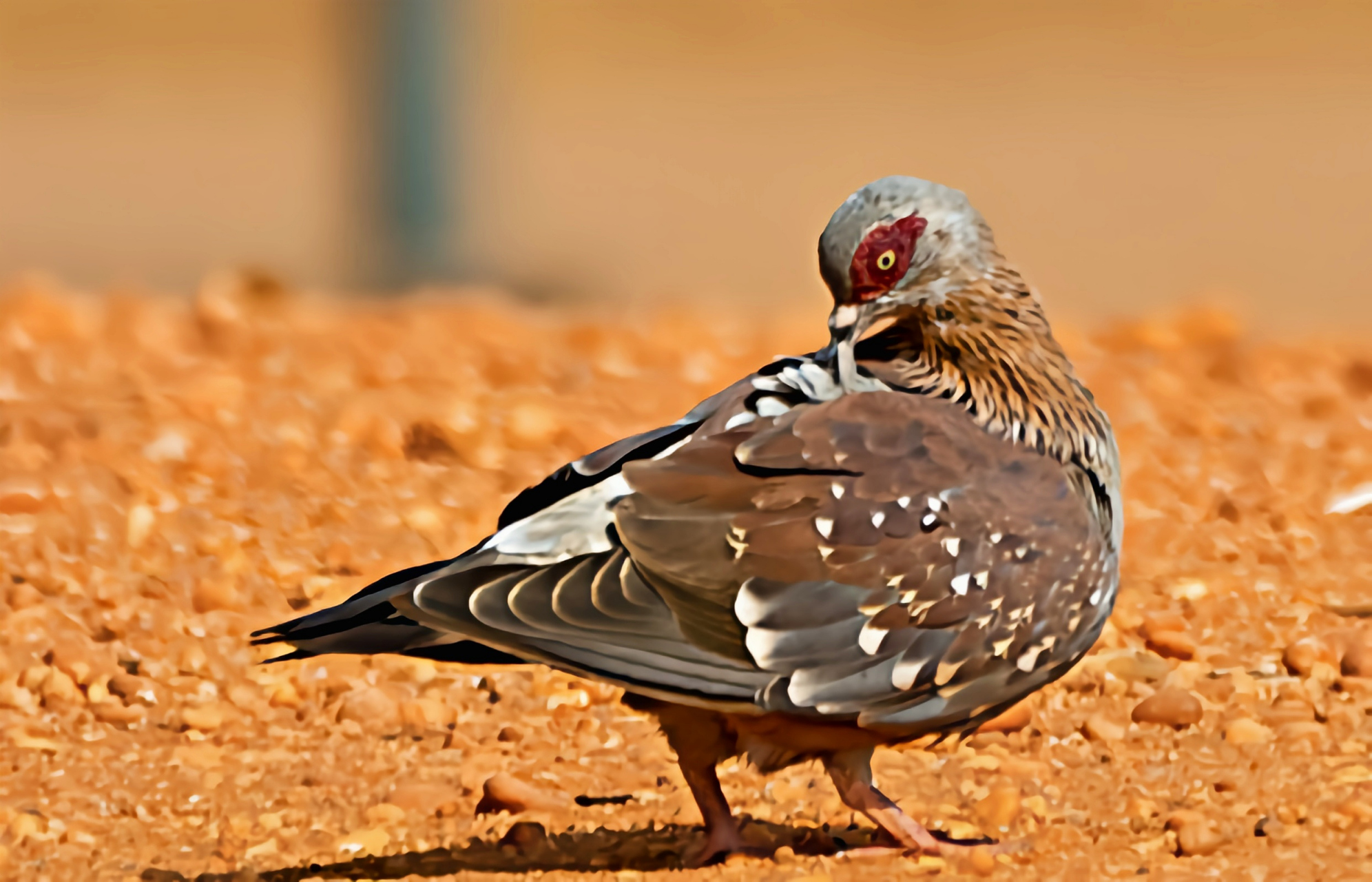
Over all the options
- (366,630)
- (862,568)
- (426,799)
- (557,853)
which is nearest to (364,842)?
(426,799)

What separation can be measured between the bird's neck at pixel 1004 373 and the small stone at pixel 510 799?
A: 1.32m

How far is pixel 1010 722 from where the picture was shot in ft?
17.0

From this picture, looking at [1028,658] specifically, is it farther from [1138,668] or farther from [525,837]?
[1138,668]

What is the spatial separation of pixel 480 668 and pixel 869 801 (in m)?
1.80

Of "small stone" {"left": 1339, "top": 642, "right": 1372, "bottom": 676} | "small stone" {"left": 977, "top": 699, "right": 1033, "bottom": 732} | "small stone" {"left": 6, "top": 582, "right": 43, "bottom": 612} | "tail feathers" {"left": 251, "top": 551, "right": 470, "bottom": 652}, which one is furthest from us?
"small stone" {"left": 6, "top": 582, "right": 43, "bottom": 612}

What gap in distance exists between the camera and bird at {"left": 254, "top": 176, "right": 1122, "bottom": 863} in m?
3.93

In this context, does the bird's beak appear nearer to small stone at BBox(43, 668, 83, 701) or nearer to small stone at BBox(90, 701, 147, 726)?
small stone at BBox(90, 701, 147, 726)

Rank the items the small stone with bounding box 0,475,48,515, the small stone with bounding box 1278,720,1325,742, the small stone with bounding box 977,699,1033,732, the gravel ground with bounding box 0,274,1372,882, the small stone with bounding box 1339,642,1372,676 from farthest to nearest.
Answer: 1. the small stone with bounding box 0,475,48,515
2. the small stone with bounding box 1339,642,1372,676
3. the small stone with bounding box 977,699,1033,732
4. the small stone with bounding box 1278,720,1325,742
5. the gravel ground with bounding box 0,274,1372,882

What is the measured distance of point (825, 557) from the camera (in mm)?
4016

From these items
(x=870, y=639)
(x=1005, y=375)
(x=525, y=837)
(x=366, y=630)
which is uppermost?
(x=1005, y=375)

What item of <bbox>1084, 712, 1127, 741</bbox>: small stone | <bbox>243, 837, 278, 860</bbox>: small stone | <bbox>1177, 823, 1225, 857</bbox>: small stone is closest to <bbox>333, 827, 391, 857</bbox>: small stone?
<bbox>243, 837, 278, 860</bbox>: small stone

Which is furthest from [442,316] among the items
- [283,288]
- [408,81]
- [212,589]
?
[212,589]

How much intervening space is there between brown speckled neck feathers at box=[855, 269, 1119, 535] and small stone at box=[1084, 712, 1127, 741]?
0.96 meters

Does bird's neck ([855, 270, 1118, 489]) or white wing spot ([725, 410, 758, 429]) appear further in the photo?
bird's neck ([855, 270, 1118, 489])
